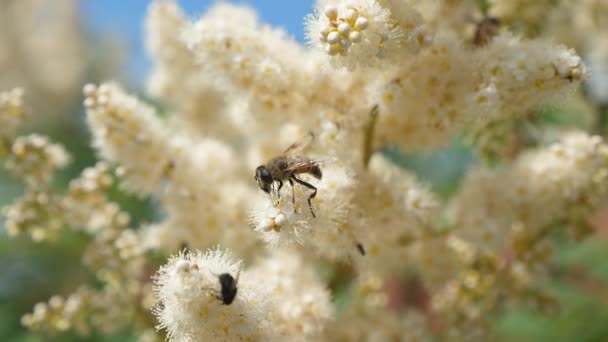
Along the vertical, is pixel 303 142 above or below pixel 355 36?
above

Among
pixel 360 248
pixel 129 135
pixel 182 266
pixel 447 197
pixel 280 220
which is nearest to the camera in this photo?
pixel 182 266

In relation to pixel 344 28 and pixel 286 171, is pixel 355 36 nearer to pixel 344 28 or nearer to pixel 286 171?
pixel 344 28

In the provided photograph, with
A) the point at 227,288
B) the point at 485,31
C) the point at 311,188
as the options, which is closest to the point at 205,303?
the point at 227,288

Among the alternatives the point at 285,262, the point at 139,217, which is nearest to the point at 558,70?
the point at 285,262

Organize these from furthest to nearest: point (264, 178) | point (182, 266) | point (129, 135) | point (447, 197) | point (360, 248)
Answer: point (447, 197), point (129, 135), point (360, 248), point (264, 178), point (182, 266)

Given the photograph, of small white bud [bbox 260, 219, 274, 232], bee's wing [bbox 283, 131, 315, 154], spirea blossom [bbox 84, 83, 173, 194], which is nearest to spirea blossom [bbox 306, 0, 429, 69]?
bee's wing [bbox 283, 131, 315, 154]

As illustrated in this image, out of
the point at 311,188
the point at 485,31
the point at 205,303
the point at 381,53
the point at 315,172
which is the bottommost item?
the point at 205,303
